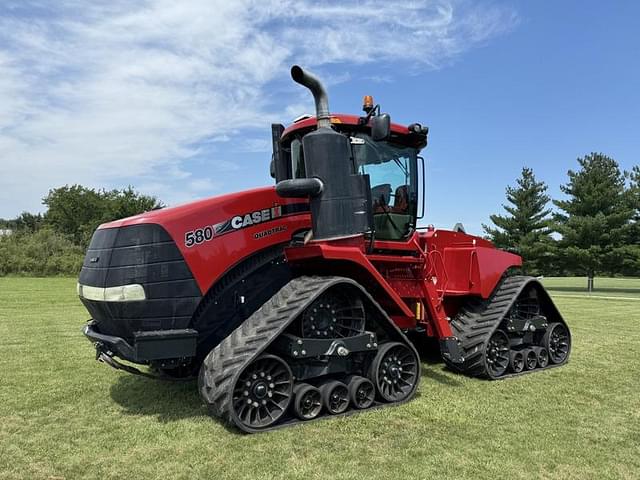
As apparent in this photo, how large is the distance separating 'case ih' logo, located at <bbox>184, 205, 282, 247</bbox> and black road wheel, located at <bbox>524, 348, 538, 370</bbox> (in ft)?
14.0

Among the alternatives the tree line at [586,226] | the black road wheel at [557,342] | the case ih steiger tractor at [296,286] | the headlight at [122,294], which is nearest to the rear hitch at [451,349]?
the case ih steiger tractor at [296,286]

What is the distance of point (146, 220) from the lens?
496cm

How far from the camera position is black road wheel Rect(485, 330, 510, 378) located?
7.19 m

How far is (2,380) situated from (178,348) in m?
3.79

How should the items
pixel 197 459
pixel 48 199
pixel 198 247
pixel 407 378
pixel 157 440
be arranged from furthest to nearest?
pixel 48 199
pixel 407 378
pixel 198 247
pixel 157 440
pixel 197 459

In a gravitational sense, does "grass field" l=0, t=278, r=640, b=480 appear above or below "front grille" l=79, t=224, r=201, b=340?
below

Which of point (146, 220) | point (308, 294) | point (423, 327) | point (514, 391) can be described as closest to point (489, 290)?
point (423, 327)

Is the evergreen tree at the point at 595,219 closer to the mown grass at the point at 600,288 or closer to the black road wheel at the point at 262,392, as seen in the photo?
the mown grass at the point at 600,288

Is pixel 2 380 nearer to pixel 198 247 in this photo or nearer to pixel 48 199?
pixel 198 247

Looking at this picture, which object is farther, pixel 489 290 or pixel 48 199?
pixel 48 199

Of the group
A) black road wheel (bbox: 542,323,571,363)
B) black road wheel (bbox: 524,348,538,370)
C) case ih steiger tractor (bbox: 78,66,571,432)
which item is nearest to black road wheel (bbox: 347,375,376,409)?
case ih steiger tractor (bbox: 78,66,571,432)

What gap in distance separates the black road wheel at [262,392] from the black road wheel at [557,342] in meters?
4.75

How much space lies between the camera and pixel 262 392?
16.0ft

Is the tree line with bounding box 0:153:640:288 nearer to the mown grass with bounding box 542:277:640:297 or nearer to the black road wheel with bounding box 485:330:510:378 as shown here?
the mown grass with bounding box 542:277:640:297
